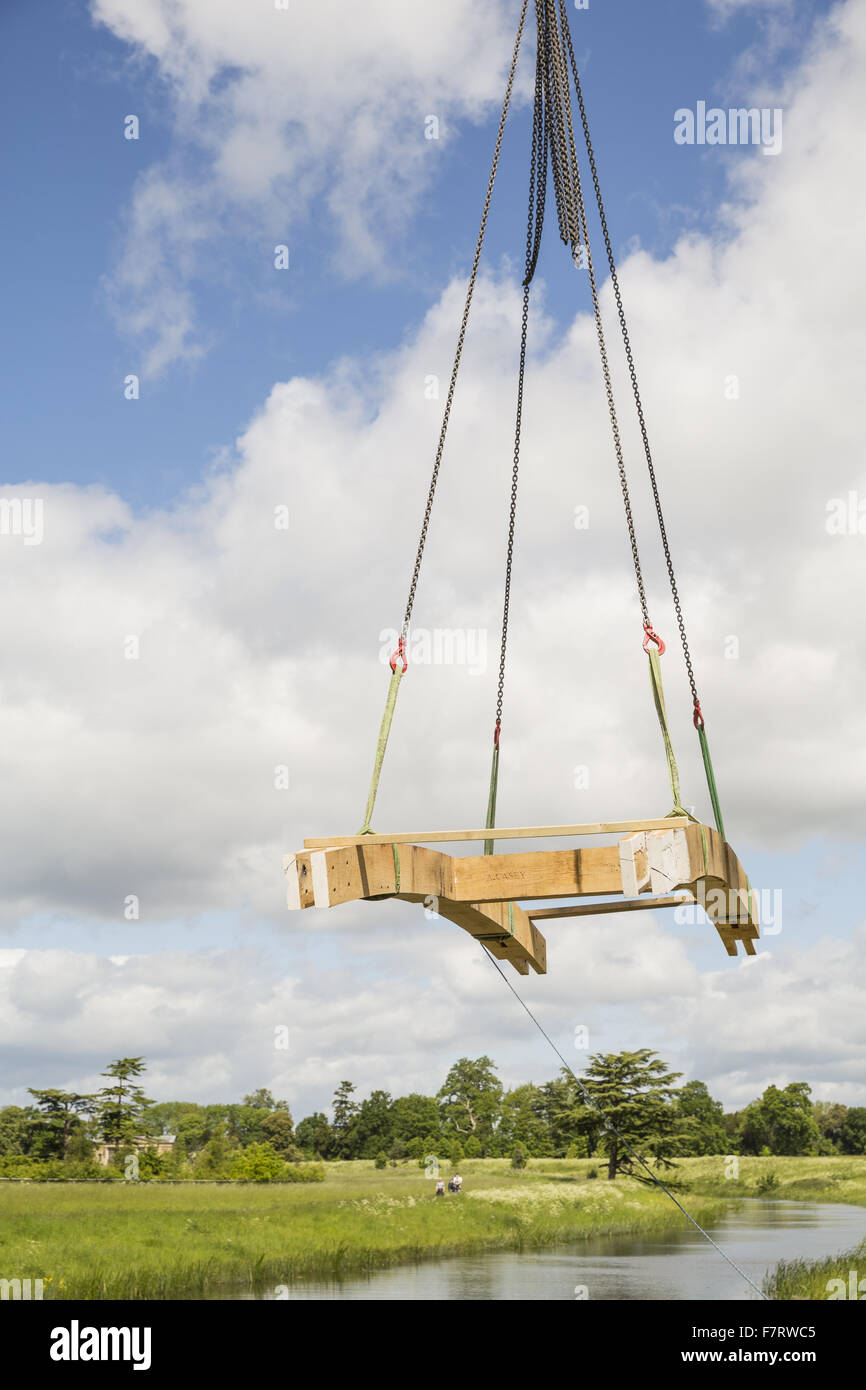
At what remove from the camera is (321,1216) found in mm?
32625

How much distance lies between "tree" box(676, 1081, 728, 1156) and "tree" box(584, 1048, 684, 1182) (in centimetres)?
136

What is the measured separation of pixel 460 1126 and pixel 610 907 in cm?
5939

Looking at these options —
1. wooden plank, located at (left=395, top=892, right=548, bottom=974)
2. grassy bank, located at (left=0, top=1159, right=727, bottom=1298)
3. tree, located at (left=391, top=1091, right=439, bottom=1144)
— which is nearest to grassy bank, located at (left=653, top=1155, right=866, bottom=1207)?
grassy bank, located at (left=0, top=1159, right=727, bottom=1298)

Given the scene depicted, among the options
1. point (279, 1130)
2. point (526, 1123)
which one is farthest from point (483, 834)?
point (279, 1130)

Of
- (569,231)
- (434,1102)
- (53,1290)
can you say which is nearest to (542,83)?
(569,231)

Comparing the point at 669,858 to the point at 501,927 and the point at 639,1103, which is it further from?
the point at 639,1103

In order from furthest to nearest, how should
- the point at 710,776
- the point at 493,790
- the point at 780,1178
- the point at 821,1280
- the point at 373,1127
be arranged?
1. the point at 373,1127
2. the point at 780,1178
3. the point at 821,1280
4. the point at 493,790
5. the point at 710,776

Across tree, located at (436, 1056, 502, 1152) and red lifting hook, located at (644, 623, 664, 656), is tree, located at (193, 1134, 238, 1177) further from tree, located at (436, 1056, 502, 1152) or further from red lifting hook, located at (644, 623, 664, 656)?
red lifting hook, located at (644, 623, 664, 656)

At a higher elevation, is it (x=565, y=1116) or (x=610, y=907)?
(x=610, y=907)

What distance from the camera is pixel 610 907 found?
7840 millimetres

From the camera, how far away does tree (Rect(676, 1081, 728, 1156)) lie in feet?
166

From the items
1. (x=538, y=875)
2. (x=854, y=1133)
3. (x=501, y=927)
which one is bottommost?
(x=854, y=1133)

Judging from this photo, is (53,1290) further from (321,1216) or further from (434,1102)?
(434,1102)
